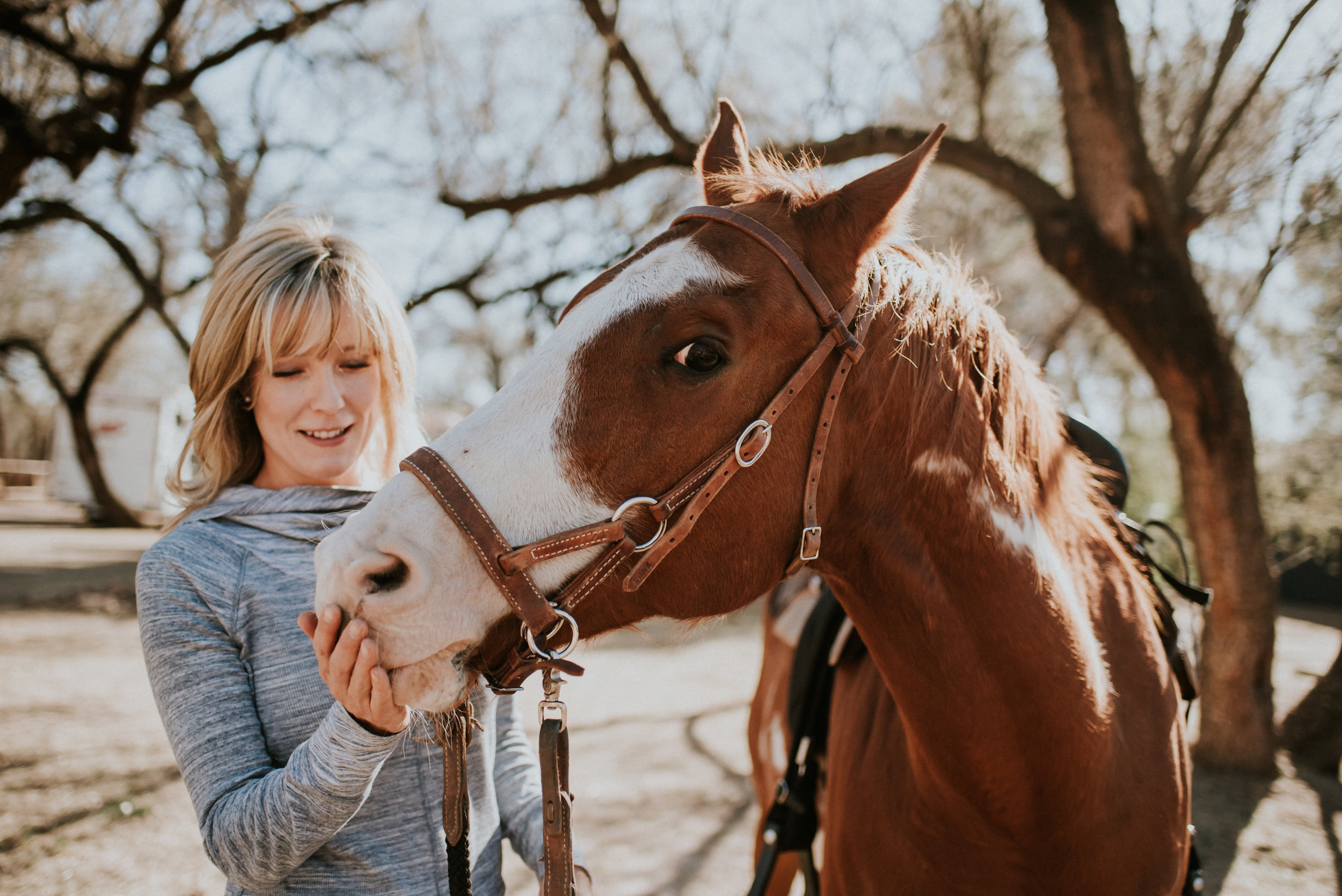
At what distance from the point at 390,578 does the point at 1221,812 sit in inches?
235

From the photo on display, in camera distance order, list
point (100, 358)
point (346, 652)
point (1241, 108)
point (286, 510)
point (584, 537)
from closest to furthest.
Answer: point (346, 652), point (584, 537), point (286, 510), point (1241, 108), point (100, 358)

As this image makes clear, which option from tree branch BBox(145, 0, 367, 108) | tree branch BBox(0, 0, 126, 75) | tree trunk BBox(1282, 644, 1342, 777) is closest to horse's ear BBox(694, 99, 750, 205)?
tree trunk BBox(1282, 644, 1342, 777)

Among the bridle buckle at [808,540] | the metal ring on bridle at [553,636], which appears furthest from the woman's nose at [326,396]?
the bridle buckle at [808,540]

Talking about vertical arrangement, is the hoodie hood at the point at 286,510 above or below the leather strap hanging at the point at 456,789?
above

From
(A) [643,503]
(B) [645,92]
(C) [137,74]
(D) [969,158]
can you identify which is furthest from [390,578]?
(C) [137,74]

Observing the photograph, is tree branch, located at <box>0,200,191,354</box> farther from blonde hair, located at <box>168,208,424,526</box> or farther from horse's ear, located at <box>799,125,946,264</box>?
horse's ear, located at <box>799,125,946,264</box>

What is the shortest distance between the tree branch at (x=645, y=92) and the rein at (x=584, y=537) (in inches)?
212

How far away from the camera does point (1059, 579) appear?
1.57 metres

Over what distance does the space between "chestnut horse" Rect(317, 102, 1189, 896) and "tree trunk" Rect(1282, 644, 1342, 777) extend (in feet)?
17.7

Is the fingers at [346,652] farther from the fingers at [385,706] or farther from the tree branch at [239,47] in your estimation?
the tree branch at [239,47]

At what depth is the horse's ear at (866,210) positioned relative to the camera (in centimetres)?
143

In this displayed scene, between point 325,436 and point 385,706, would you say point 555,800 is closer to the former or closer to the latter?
point 385,706

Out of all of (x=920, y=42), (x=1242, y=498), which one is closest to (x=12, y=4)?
(x=920, y=42)

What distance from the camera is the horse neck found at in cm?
147
